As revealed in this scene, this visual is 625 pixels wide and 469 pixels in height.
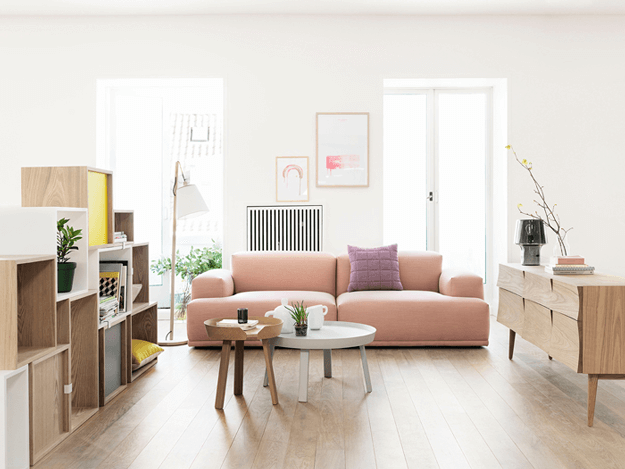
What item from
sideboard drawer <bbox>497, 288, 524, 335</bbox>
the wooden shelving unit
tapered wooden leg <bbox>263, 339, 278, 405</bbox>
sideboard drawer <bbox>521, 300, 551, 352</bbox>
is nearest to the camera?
the wooden shelving unit

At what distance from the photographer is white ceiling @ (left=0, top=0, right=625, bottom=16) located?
5055mm

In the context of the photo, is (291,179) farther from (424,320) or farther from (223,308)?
(424,320)

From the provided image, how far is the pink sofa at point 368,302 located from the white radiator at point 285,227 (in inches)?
24.3

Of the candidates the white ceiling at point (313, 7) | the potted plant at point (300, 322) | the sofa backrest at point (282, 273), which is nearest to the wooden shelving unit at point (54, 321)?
the potted plant at point (300, 322)

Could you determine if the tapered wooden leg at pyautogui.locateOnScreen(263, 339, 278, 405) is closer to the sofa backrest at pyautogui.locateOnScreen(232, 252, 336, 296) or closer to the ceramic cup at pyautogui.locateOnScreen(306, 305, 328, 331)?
the ceramic cup at pyautogui.locateOnScreen(306, 305, 328, 331)

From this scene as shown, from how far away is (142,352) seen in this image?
350 centimetres

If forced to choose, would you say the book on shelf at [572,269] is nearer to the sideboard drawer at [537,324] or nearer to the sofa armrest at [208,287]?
the sideboard drawer at [537,324]

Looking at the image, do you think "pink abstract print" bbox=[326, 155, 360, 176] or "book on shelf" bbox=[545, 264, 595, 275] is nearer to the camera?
"book on shelf" bbox=[545, 264, 595, 275]

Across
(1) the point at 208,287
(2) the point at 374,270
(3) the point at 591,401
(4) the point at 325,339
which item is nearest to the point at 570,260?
(3) the point at 591,401

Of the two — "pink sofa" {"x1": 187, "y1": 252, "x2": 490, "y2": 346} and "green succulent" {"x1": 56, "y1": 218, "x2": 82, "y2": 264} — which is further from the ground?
"green succulent" {"x1": 56, "y1": 218, "x2": 82, "y2": 264}

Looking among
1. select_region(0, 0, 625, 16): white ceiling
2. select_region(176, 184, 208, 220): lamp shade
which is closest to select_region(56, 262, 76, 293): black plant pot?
select_region(176, 184, 208, 220): lamp shade

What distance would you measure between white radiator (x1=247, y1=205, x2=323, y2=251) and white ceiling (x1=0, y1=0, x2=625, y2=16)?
1.95 metres

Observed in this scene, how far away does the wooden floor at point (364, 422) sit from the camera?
219cm

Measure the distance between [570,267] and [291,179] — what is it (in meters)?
2.98
